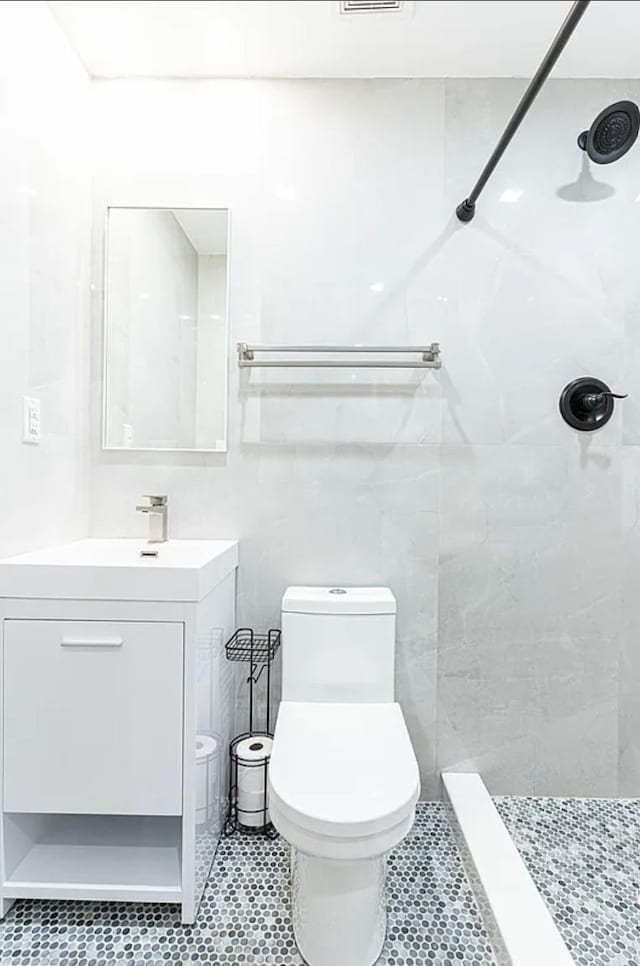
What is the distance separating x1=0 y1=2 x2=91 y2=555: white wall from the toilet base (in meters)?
1.09

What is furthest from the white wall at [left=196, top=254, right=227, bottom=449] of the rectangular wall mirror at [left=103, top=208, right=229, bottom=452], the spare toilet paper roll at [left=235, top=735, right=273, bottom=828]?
the spare toilet paper roll at [left=235, top=735, right=273, bottom=828]

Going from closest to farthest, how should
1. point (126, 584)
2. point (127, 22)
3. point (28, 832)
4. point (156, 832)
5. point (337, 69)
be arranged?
1. point (127, 22)
2. point (126, 584)
3. point (28, 832)
4. point (156, 832)
5. point (337, 69)

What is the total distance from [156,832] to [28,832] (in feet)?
1.05

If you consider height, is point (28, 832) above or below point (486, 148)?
below

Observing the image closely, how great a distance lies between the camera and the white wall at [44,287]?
146 cm

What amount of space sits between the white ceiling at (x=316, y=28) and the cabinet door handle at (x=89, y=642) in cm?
115

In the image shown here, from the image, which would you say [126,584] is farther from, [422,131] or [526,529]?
[422,131]

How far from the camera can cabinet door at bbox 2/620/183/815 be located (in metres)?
1.35

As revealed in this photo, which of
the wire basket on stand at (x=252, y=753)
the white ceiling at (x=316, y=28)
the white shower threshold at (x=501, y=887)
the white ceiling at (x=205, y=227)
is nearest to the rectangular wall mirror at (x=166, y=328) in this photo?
the white ceiling at (x=205, y=227)

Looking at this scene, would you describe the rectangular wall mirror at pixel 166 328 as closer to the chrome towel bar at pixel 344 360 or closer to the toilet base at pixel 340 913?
the chrome towel bar at pixel 344 360

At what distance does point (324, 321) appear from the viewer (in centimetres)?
188

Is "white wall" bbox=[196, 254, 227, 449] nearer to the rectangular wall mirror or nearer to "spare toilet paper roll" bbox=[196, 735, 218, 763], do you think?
the rectangular wall mirror

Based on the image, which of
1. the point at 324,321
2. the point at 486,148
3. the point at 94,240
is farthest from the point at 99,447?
the point at 486,148

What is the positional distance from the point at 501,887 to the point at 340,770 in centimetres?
51
